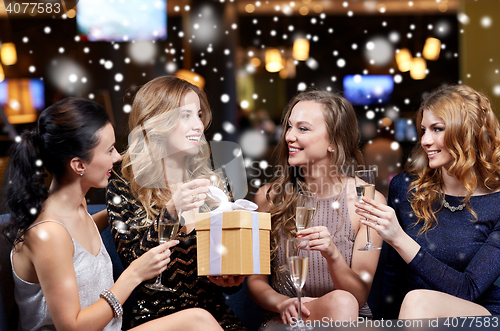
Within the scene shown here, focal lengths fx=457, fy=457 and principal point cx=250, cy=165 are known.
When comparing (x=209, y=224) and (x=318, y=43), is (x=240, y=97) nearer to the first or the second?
(x=318, y=43)

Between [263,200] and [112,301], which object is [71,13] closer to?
[263,200]

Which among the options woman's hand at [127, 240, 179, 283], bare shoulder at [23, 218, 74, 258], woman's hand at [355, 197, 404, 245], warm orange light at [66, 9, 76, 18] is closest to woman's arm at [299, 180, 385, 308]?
woman's hand at [355, 197, 404, 245]

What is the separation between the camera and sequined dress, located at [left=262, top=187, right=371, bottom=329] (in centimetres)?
188

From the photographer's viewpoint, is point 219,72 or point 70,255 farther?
point 219,72

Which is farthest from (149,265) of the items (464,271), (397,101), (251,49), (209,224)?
(397,101)

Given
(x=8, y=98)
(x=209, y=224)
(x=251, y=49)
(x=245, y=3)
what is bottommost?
(x=209, y=224)

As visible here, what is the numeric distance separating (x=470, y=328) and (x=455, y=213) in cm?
71

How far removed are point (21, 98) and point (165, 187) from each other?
259 cm

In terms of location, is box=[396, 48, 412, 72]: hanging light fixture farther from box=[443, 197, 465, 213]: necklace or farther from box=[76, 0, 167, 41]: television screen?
box=[443, 197, 465, 213]: necklace

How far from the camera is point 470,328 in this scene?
1.21 metres

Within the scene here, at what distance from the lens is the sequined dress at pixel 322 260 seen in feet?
6.17

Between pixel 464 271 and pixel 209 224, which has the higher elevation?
pixel 209 224

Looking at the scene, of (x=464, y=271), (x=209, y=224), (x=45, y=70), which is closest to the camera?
(x=209, y=224)

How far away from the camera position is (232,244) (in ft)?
4.65
